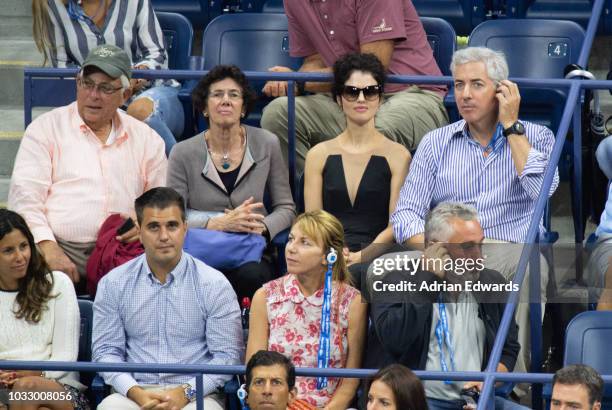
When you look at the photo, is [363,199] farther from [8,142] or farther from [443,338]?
[8,142]

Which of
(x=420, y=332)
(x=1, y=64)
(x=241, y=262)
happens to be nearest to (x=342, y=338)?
→ (x=420, y=332)

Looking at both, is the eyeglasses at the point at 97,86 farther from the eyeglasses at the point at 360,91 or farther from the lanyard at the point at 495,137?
the lanyard at the point at 495,137

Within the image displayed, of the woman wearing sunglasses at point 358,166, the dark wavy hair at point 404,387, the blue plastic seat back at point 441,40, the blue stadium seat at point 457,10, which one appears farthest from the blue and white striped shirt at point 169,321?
the blue stadium seat at point 457,10

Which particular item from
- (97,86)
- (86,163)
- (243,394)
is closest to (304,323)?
(243,394)

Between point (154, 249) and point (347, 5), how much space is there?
1914 millimetres

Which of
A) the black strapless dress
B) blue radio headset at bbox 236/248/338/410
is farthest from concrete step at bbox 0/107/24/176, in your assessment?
blue radio headset at bbox 236/248/338/410

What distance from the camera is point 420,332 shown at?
243 inches

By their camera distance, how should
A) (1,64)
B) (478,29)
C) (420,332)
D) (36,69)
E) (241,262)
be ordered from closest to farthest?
(420,332) < (241,262) < (36,69) < (478,29) < (1,64)

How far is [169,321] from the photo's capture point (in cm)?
644

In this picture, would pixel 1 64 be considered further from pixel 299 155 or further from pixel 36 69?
pixel 299 155

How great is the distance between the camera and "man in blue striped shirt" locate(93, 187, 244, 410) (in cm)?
641

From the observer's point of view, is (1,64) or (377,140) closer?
(377,140)

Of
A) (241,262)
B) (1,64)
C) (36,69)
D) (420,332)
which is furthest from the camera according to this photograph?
(1,64)

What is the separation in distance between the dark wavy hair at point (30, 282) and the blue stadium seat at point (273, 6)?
3.09 meters
